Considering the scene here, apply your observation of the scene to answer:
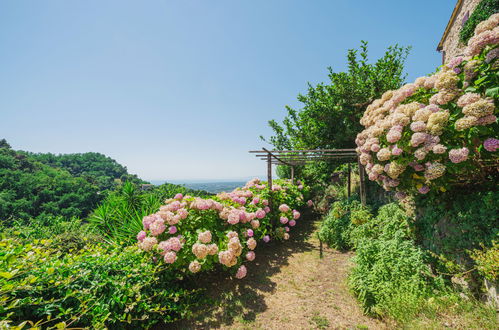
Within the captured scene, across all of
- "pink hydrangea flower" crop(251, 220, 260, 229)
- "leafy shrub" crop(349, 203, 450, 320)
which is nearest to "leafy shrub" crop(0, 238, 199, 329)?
"pink hydrangea flower" crop(251, 220, 260, 229)

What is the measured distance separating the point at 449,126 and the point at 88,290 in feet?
16.4

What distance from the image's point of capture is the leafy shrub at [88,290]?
73.0 inches

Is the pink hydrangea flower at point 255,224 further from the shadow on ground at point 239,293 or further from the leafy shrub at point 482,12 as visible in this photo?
the leafy shrub at point 482,12

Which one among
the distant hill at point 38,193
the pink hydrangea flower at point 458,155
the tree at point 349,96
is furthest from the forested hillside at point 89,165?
the pink hydrangea flower at point 458,155

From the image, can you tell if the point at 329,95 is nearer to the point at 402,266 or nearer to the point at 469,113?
the point at 469,113

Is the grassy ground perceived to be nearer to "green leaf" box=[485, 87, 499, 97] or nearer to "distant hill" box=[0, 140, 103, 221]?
"green leaf" box=[485, 87, 499, 97]

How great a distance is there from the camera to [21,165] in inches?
1989

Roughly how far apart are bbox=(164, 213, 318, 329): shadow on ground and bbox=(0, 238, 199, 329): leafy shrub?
0.31 metres

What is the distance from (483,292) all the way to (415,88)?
3.12 metres

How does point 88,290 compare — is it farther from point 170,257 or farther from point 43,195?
point 43,195

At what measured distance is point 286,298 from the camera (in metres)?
3.52

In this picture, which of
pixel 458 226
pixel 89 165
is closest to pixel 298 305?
pixel 458 226

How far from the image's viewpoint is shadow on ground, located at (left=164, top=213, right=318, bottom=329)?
9.88ft

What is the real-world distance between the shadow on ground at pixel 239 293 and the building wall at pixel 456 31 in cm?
1411
